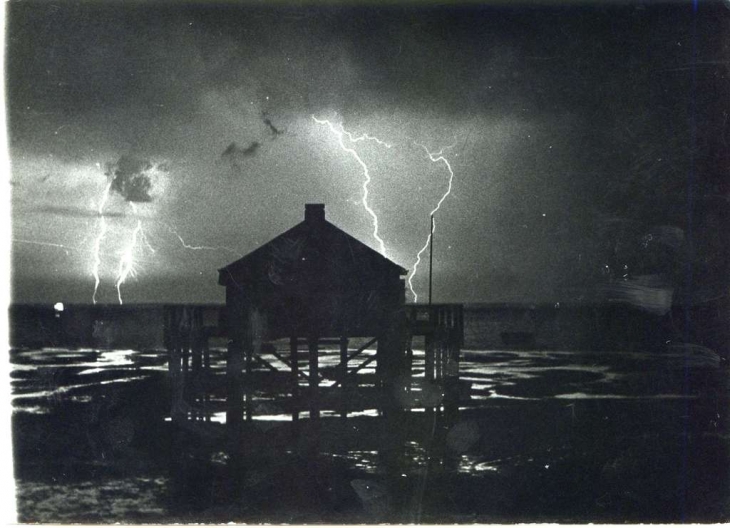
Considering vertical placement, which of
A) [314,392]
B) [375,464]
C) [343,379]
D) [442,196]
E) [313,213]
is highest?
[442,196]

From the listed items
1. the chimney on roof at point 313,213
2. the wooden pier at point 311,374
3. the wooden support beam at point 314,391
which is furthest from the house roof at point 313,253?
the wooden support beam at point 314,391

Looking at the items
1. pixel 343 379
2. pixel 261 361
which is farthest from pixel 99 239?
pixel 343 379

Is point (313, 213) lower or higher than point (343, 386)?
higher

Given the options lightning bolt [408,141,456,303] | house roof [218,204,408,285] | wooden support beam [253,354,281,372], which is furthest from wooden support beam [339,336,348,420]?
lightning bolt [408,141,456,303]

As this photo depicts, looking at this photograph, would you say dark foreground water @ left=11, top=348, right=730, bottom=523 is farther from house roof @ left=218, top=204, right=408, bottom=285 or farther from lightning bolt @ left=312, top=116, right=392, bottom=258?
lightning bolt @ left=312, top=116, right=392, bottom=258

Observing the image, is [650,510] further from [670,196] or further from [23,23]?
[23,23]

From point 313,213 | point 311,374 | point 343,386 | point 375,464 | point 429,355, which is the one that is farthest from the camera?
point 429,355

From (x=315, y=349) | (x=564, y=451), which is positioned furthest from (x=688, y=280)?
(x=315, y=349)

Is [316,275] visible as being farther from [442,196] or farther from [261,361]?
[442,196]

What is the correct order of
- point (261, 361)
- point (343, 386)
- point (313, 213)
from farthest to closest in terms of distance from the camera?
point (343, 386)
point (261, 361)
point (313, 213)
